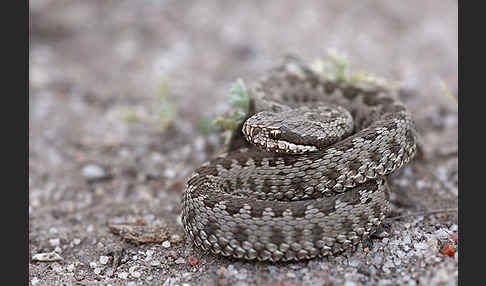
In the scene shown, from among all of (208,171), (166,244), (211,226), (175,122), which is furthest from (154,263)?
(175,122)

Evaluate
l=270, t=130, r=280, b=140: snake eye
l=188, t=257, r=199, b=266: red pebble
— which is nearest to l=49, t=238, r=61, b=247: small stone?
l=188, t=257, r=199, b=266: red pebble

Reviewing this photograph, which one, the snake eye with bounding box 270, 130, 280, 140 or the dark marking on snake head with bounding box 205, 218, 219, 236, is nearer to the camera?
A: the dark marking on snake head with bounding box 205, 218, 219, 236

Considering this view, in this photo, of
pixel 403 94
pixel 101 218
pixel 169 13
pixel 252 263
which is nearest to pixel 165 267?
pixel 252 263

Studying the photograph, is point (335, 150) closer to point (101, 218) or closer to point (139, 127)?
point (101, 218)

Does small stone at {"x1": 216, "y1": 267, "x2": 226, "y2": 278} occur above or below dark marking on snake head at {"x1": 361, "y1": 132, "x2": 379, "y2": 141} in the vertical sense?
below

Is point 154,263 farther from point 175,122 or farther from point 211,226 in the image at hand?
point 175,122

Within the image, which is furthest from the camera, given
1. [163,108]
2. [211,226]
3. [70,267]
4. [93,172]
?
[163,108]

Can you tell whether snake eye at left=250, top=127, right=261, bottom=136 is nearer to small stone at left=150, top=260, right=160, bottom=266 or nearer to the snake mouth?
the snake mouth
